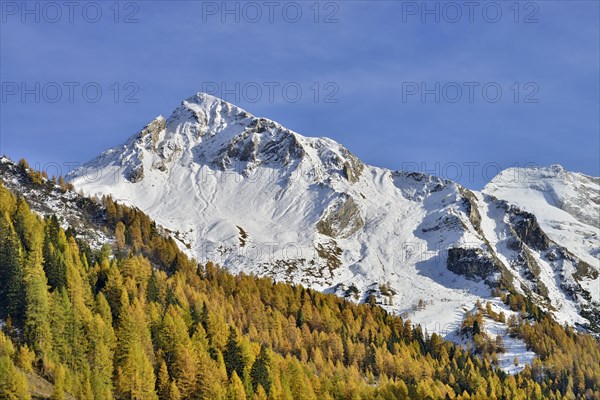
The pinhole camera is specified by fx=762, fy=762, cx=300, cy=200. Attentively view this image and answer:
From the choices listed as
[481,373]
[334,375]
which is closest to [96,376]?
[334,375]

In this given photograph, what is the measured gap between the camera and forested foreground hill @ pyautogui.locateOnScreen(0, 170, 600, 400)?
118500 mm

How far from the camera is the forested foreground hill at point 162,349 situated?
118500 mm

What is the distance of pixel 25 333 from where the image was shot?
123 metres

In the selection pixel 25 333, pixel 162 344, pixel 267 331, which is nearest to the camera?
pixel 25 333

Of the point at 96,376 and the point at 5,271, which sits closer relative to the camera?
the point at 96,376

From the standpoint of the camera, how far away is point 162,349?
133125 millimetres

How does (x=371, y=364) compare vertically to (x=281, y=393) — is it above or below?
above

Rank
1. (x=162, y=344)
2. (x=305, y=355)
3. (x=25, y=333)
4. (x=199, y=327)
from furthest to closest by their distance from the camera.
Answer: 1. (x=305, y=355)
2. (x=199, y=327)
3. (x=162, y=344)
4. (x=25, y=333)

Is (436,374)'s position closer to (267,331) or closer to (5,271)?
(267,331)

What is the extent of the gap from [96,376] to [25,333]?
16.3 meters

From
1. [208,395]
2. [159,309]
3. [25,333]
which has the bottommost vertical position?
[208,395]

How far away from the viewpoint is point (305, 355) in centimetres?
17138

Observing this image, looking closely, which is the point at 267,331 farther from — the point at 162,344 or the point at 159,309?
the point at 162,344

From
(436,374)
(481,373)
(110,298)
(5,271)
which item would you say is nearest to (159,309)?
(110,298)
